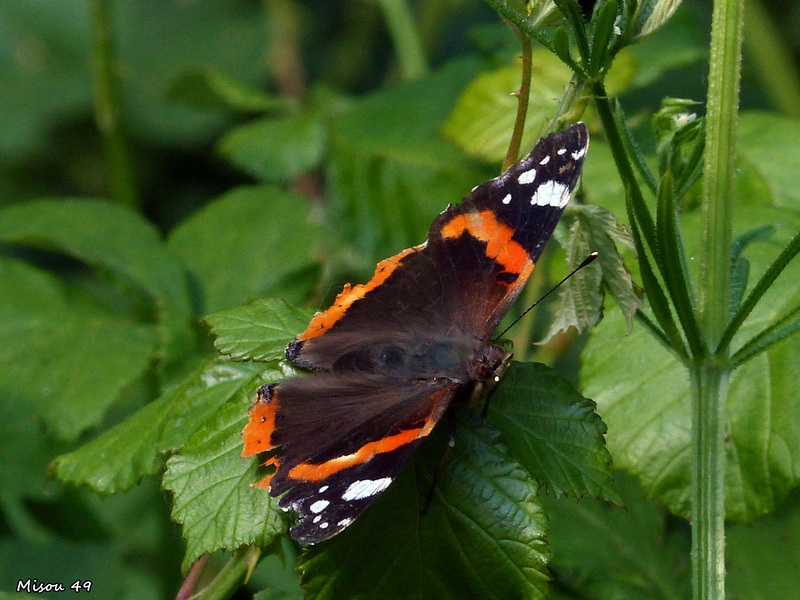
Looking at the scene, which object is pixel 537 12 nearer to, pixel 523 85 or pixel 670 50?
pixel 523 85

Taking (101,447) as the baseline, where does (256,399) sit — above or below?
below

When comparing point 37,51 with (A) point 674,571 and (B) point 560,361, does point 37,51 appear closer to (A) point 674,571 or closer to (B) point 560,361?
(B) point 560,361

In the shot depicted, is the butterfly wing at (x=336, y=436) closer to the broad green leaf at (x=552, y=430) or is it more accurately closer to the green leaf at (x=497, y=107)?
the broad green leaf at (x=552, y=430)

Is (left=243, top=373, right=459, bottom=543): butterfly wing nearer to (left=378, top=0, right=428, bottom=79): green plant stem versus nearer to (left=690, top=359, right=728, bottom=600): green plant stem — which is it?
(left=690, top=359, right=728, bottom=600): green plant stem

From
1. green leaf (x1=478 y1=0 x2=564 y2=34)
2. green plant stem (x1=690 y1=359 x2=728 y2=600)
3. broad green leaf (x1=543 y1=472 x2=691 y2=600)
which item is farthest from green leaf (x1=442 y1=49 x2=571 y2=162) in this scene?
green plant stem (x1=690 y1=359 x2=728 y2=600)

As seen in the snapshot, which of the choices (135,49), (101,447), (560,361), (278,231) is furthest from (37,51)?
(101,447)
